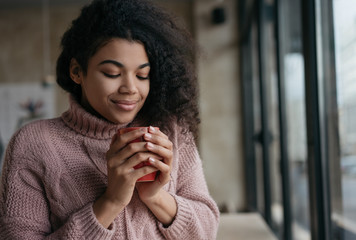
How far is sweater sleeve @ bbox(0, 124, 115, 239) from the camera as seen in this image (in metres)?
0.85

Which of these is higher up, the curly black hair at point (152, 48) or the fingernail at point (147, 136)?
the curly black hair at point (152, 48)

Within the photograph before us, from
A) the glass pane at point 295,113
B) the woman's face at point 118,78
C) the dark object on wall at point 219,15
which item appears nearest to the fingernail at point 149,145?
the woman's face at point 118,78

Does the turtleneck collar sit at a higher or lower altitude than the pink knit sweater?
higher

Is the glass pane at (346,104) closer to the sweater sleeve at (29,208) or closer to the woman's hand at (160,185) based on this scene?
the woman's hand at (160,185)

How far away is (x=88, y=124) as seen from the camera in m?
0.95

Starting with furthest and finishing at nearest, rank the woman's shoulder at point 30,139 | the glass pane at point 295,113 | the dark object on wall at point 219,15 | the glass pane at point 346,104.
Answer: the dark object on wall at point 219,15
the glass pane at point 295,113
the glass pane at point 346,104
the woman's shoulder at point 30,139

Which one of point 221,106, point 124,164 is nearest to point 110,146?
point 124,164

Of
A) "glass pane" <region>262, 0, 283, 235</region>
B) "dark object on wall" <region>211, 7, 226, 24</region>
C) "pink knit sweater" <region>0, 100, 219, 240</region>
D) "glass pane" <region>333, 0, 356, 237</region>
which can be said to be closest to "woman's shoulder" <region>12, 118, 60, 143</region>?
"pink knit sweater" <region>0, 100, 219, 240</region>

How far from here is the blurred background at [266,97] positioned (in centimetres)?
159

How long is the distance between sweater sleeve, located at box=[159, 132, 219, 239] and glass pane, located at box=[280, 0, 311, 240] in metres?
1.44

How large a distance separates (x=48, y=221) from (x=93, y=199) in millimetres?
108

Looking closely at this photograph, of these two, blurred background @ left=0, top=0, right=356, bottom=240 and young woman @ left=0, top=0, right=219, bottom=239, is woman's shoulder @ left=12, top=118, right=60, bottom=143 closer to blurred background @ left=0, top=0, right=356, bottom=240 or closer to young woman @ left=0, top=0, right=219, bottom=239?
young woman @ left=0, top=0, right=219, bottom=239

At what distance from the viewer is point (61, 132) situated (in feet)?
3.15

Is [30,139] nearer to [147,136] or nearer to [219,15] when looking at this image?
[147,136]
